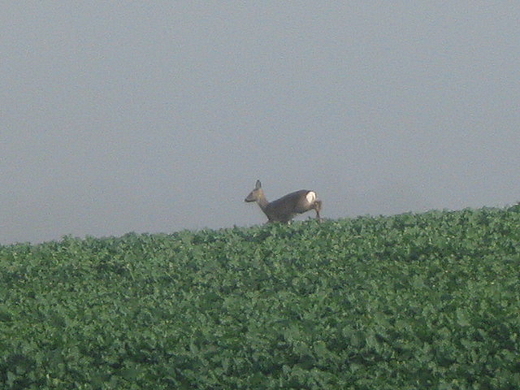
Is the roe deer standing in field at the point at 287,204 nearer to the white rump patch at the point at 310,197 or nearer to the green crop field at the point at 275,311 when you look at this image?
the white rump patch at the point at 310,197

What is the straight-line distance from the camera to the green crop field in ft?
25.6

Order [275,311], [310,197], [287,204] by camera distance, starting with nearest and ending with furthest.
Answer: [275,311] → [310,197] → [287,204]

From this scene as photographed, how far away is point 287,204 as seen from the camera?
750 inches

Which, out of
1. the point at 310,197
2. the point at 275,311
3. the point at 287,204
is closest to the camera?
the point at 275,311

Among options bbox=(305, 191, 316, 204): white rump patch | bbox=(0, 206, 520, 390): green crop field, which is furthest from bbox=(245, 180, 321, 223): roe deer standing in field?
bbox=(0, 206, 520, 390): green crop field

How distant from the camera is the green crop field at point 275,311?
7.79 meters

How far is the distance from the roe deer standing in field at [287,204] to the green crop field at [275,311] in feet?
12.8

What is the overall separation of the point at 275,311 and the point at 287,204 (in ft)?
31.8

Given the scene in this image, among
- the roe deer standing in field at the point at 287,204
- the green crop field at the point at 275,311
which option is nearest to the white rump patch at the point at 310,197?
the roe deer standing in field at the point at 287,204

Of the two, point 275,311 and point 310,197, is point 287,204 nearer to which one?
point 310,197

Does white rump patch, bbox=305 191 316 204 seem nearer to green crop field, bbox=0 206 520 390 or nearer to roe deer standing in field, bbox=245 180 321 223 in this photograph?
roe deer standing in field, bbox=245 180 321 223

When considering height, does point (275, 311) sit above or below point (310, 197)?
below

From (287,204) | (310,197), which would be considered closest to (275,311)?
(310,197)

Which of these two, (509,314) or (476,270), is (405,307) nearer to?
(509,314)
